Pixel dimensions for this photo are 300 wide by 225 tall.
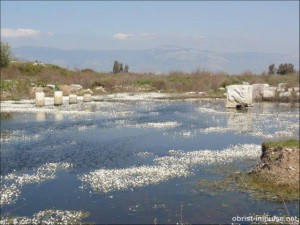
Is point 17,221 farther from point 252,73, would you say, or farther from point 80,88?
point 252,73

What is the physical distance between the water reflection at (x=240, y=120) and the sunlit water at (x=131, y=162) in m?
0.12

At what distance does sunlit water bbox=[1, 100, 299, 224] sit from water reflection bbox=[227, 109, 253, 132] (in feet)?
0.39

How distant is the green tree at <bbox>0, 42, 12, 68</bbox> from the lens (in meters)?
95.8

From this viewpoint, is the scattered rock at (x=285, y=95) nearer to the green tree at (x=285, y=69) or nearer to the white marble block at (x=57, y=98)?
the white marble block at (x=57, y=98)

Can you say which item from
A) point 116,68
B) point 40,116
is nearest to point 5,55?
point 116,68

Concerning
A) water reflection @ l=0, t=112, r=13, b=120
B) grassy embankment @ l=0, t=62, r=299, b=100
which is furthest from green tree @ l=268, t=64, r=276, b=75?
water reflection @ l=0, t=112, r=13, b=120

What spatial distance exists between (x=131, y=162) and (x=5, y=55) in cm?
7879

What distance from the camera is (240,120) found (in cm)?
4769

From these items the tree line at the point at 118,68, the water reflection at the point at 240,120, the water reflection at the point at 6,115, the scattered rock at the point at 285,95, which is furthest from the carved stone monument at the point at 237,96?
the tree line at the point at 118,68

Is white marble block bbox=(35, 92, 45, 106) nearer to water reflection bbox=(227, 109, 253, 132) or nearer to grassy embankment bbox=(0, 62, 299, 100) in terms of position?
grassy embankment bbox=(0, 62, 299, 100)

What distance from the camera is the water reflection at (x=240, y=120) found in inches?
1652

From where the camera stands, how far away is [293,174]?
20.6m

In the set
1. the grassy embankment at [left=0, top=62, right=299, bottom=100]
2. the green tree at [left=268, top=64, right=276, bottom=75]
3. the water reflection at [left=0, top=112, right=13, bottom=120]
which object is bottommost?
the water reflection at [left=0, top=112, right=13, bottom=120]

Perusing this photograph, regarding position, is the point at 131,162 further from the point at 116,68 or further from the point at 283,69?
the point at 116,68
